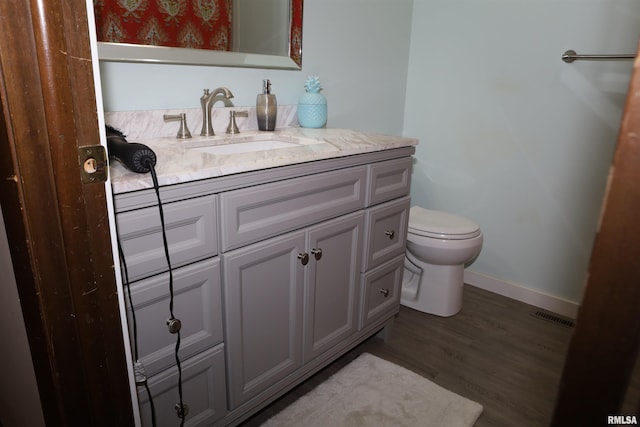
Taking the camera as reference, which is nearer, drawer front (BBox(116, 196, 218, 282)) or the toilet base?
drawer front (BBox(116, 196, 218, 282))

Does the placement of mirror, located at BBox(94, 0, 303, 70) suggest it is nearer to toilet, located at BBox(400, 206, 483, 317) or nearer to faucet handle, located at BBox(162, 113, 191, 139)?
faucet handle, located at BBox(162, 113, 191, 139)

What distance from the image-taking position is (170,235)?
1026 mm

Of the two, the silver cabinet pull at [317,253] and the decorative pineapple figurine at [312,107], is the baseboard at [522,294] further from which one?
the silver cabinet pull at [317,253]

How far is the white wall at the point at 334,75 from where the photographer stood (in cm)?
145

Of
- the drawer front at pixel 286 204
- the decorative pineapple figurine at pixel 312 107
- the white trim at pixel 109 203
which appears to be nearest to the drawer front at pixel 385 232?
the drawer front at pixel 286 204

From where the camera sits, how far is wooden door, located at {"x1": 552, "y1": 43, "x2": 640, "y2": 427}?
→ 13.7 inches

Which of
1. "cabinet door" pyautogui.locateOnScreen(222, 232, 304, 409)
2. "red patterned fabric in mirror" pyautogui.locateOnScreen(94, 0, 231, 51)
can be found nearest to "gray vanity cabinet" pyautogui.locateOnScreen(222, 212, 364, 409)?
"cabinet door" pyautogui.locateOnScreen(222, 232, 304, 409)

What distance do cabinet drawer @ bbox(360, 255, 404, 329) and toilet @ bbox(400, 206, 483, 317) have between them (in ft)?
0.85

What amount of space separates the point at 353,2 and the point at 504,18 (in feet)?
2.47

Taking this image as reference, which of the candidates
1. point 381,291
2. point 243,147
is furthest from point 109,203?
point 381,291

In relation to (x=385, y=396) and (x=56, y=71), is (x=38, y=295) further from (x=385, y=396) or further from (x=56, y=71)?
(x=385, y=396)

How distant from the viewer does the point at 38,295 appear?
2.15 ft

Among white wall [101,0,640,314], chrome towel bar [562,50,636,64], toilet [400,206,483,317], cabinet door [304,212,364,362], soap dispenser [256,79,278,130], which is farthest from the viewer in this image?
toilet [400,206,483,317]

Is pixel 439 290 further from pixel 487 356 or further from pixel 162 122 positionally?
pixel 162 122
